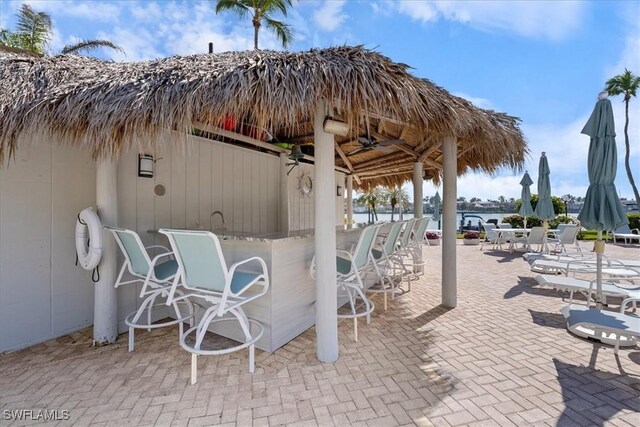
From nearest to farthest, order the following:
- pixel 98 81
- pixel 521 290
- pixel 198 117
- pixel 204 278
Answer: pixel 204 278
pixel 198 117
pixel 98 81
pixel 521 290

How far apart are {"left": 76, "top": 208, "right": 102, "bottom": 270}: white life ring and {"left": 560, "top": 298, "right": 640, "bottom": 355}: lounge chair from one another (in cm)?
515

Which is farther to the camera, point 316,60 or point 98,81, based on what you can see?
point 98,81

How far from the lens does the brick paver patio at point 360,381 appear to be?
2182mm

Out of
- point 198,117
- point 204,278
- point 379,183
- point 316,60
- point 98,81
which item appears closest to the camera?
point 204,278

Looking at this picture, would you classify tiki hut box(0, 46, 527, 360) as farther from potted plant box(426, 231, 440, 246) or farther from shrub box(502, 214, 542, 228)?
shrub box(502, 214, 542, 228)

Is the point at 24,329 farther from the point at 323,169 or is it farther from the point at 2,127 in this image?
the point at 323,169

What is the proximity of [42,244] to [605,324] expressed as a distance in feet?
20.1

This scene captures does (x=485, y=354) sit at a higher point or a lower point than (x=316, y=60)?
lower

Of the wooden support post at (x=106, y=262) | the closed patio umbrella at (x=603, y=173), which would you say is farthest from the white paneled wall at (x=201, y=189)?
the closed patio umbrella at (x=603, y=173)

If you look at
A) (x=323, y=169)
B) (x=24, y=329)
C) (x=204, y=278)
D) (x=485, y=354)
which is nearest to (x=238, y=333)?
(x=204, y=278)

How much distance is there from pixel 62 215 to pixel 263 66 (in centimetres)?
308

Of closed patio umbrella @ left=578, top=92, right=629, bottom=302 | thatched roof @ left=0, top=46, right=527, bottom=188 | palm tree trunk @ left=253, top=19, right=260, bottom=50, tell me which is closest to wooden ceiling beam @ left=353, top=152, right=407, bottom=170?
thatched roof @ left=0, top=46, right=527, bottom=188

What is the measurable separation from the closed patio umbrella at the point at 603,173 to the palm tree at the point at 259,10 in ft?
39.4

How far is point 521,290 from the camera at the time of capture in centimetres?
554
